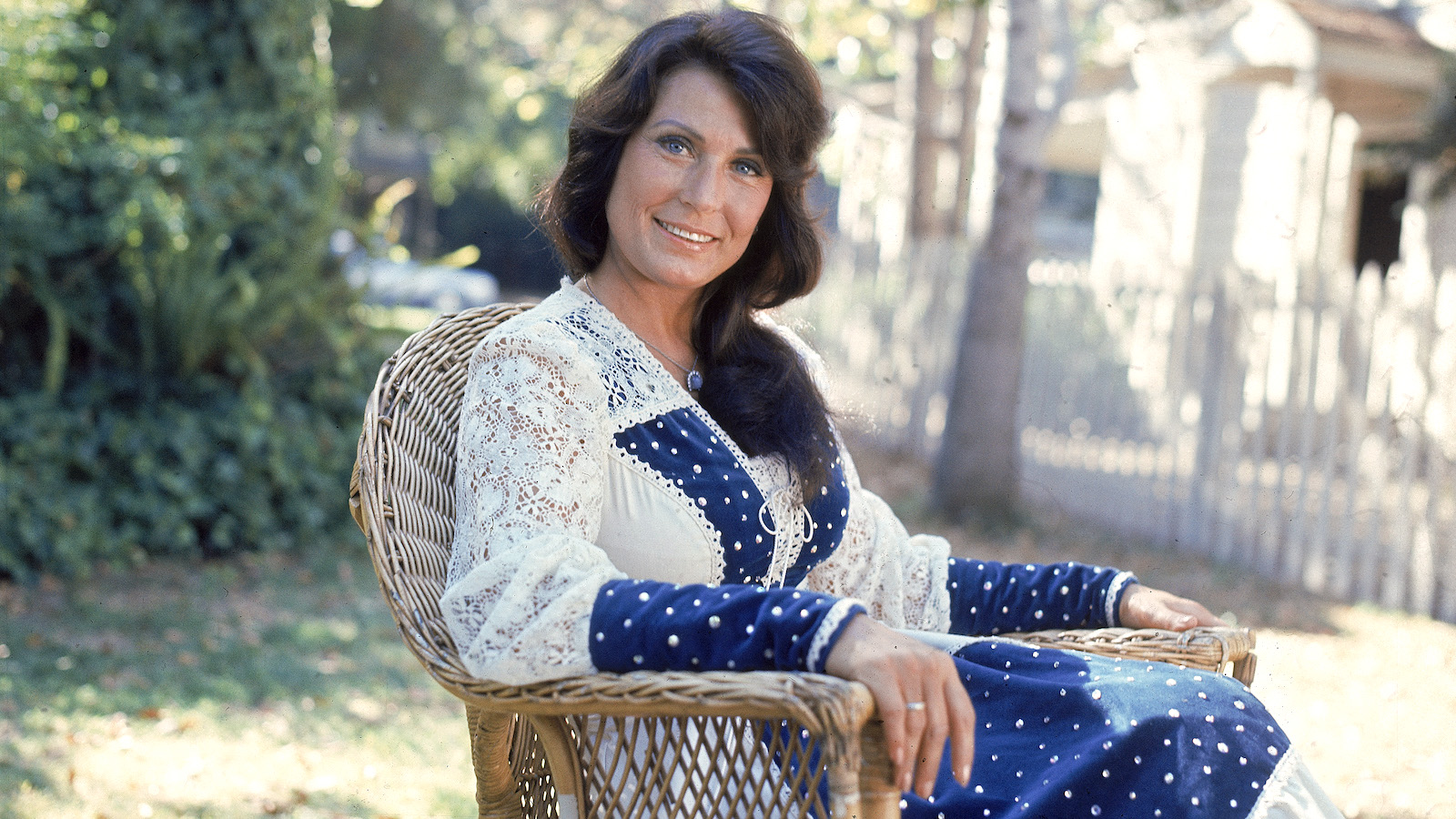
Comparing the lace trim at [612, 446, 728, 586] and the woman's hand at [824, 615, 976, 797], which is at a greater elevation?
the lace trim at [612, 446, 728, 586]

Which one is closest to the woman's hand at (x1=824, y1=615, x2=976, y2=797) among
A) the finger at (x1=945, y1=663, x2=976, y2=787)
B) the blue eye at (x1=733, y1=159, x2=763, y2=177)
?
the finger at (x1=945, y1=663, x2=976, y2=787)

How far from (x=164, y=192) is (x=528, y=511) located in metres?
4.16

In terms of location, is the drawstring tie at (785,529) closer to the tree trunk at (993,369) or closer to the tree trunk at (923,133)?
the tree trunk at (993,369)

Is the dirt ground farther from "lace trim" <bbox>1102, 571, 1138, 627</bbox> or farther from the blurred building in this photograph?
the blurred building

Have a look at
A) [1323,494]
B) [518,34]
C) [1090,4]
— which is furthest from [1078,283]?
[518,34]

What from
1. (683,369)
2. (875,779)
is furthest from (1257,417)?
(875,779)

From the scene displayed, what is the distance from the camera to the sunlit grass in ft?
9.81

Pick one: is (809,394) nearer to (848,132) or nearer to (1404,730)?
(1404,730)

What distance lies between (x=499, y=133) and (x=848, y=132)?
11599 millimetres

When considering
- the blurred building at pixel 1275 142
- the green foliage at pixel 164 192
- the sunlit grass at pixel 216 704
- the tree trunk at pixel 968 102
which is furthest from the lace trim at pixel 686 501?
the tree trunk at pixel 968 102

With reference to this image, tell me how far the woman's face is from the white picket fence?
93.2 inches

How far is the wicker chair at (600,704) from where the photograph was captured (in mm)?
1252

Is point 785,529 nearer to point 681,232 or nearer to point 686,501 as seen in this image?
point 686,501

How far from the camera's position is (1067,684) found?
1680 mm
